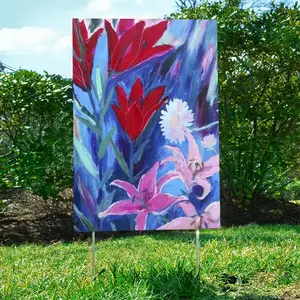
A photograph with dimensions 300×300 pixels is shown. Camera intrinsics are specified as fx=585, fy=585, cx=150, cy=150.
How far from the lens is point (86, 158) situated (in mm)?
4434

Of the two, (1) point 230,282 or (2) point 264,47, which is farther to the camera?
(2) point 264,47

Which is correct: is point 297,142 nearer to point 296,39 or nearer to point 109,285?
point 296,39

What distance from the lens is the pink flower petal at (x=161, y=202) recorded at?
4.50m

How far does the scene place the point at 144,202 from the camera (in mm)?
4492

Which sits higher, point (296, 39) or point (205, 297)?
point (296, 39)

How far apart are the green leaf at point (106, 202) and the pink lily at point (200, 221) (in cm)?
45

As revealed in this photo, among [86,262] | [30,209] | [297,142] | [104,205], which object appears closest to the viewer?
[104,205]

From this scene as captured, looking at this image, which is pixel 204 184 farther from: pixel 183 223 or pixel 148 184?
pixel 148 184

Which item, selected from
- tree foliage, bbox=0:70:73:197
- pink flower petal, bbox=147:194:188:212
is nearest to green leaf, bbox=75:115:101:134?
pink flower petal, bbox=147:194:188:212

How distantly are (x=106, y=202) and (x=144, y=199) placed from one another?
294 mm

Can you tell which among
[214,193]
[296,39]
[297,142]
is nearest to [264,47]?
[296,39]

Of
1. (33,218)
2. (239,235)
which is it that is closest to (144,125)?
(239,235)

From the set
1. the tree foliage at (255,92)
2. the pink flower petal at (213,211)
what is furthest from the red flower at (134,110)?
the tree foliage at (255,92)

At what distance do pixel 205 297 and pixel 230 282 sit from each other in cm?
60
